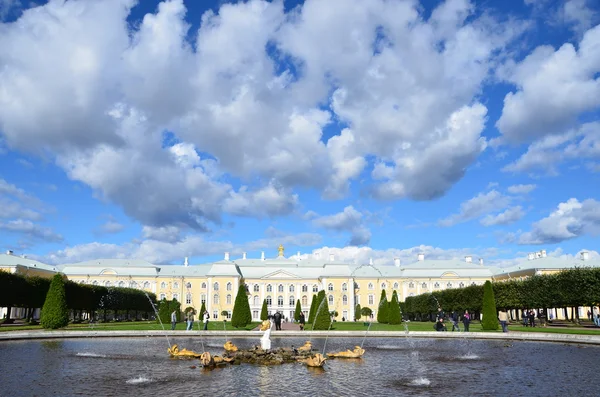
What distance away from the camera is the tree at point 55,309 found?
3584 centimetres

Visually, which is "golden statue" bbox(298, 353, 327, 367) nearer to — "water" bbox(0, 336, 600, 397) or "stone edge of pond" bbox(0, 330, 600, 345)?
"water" bbox(0, 336, 600, 397)

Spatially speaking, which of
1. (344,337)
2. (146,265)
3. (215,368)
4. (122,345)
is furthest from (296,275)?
(215,368)

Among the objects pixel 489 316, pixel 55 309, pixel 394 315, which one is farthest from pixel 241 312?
pixel 489 316

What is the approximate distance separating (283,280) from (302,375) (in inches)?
3602

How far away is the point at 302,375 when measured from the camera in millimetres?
16094

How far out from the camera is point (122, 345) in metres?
26.6

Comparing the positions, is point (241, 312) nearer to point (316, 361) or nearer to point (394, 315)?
point (394, 315)

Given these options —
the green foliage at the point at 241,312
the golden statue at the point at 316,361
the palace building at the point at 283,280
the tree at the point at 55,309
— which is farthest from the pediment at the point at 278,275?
the golden statue at the point at 316,361

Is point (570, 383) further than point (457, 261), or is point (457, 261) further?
point (457, 261)

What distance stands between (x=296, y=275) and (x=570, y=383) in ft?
308

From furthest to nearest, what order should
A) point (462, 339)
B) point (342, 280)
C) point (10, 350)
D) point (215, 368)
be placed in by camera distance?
point (342, 280), point (462, 339), point (10, 350), point (215, 368)

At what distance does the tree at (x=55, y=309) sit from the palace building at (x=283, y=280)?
64.3 meters

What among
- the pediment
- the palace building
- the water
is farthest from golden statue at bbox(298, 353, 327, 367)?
the pediment

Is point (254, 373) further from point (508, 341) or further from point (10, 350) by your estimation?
point (508, 341)
